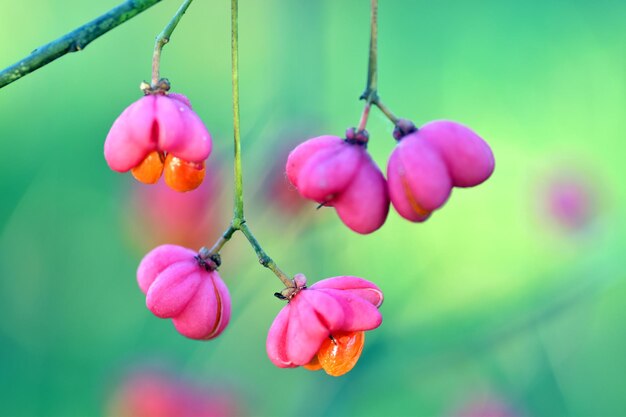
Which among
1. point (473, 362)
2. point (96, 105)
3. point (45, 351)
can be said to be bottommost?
point (473, 362)

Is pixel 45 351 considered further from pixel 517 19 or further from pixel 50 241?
pixel 517 19

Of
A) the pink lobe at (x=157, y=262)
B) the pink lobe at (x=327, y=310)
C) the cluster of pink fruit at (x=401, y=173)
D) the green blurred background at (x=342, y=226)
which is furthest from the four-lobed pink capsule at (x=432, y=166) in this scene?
the green blurred background at (x=342, y=226)

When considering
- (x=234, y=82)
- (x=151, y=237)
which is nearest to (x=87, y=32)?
(x=234, y=82)

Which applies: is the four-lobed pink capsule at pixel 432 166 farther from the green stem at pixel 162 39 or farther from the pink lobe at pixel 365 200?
the green stem at pixel 162 39

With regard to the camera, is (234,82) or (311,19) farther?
(311,19)

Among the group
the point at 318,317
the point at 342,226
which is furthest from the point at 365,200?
the point at 342,226

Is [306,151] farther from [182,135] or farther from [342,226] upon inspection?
[342,226]
